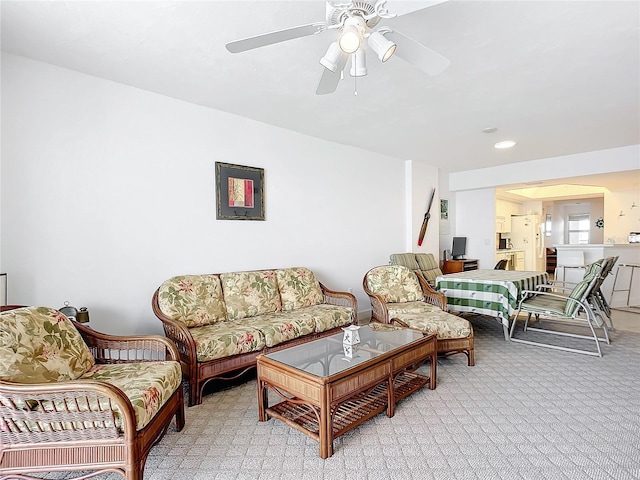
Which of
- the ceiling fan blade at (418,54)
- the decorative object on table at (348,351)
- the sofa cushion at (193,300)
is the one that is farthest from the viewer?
the sofa cushion at (193,300)

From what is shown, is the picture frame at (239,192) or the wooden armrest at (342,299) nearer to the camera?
the picture frame at (239,192)

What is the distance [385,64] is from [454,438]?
8.37ft

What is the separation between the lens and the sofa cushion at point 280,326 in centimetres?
289

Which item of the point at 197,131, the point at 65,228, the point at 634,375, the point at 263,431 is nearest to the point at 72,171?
the point at 65,228

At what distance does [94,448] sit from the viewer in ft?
5.09

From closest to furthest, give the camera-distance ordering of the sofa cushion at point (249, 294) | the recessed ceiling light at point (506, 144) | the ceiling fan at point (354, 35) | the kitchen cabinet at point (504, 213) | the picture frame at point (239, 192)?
1. the ceiling fan at point (354, 35)
2. the sofa cushion at point (249, 294)
3. the picture frame at point (239, 192)
4. the recessed ceiling light at point (506, 144)
5. the kitchen cabinet at point (504, 213)

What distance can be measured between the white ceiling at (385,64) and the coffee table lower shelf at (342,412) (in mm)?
2229

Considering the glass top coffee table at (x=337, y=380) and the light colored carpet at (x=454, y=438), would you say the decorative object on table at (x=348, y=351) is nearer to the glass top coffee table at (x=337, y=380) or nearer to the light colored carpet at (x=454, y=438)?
the glass top coffee table at (x=337, y=380)

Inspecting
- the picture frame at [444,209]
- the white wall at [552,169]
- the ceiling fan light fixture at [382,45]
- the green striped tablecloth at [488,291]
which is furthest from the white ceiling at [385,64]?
the picture frame at [444,209]

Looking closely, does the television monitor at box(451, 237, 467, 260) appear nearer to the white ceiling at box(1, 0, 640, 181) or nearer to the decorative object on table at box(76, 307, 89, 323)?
the white ceiling at box(1, 0, 640, 181)

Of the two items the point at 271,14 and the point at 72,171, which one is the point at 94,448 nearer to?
the point at 72,171

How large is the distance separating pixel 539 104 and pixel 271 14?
2.80m

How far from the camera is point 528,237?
27.5ft

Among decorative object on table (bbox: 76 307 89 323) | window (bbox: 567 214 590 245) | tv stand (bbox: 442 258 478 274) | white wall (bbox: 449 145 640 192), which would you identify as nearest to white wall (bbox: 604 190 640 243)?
white wall (bbox: 449 145 640 192)
